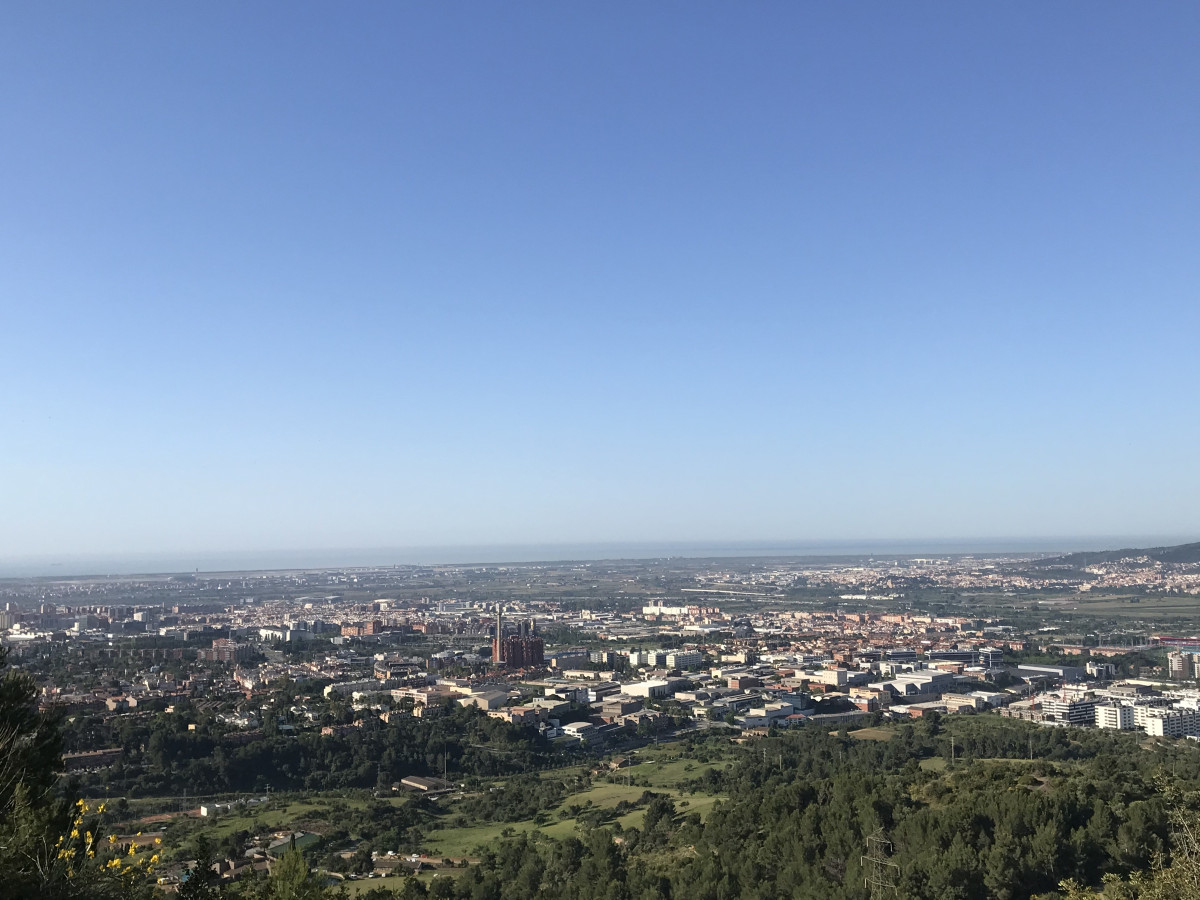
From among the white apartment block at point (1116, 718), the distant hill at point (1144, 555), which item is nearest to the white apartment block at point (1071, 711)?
the white apartment block at point (1116, 718)

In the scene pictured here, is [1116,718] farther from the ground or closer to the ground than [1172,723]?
closer to the ground

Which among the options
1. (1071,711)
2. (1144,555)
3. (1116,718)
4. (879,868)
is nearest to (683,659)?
(1071,711)

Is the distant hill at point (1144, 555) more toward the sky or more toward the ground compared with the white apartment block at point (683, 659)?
more toward the sky

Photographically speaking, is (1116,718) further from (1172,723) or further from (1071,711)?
(1172,723)

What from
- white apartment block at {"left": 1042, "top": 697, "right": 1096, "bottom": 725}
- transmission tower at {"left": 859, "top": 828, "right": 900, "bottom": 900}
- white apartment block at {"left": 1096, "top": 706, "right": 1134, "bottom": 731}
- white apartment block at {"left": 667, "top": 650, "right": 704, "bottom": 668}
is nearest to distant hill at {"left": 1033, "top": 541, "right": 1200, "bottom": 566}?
white apartment block at {"left": 667, "top": 650, "right": 704, "bottom": 668}

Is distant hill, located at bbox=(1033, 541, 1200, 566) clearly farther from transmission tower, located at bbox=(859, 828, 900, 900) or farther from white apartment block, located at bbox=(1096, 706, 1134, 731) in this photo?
transmission tower, located at bbox=(859, 828, 900, 900)

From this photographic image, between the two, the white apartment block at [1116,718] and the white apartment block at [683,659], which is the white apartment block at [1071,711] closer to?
the white apartment block at [1116,718]
